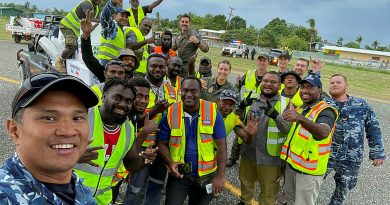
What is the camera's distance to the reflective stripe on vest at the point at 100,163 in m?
2.33

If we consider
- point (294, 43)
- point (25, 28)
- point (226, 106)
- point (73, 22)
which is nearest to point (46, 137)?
point (226, 106)

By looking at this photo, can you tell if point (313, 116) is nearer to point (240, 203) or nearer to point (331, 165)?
point (331, 165)

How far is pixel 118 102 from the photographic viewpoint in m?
2.55

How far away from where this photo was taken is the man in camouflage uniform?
4.13 meters

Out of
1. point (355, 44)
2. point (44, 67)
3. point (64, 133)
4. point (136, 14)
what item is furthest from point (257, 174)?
point (355, 44)

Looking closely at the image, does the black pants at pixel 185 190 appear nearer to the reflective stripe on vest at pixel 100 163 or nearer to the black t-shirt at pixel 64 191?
the reflective stripe on vest at pixel 100 163

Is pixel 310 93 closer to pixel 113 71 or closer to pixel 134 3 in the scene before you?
pixel 113 71

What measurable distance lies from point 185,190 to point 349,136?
2319mm

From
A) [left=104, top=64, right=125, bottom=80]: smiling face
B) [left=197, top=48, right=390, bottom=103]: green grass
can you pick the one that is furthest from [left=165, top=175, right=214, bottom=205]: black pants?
[left=197, top=48, right=390, bottom=103]: green grass

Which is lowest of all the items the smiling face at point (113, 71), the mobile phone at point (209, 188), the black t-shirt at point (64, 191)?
the mobile phone at point (209, 188)

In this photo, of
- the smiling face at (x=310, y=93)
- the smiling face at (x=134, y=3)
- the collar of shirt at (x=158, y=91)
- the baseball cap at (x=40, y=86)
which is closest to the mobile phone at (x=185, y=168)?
the collar of shirt at (x=158, y=91)

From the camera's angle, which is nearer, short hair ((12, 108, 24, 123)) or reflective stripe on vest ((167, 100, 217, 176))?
short hair ((12, 108, 24, 123))

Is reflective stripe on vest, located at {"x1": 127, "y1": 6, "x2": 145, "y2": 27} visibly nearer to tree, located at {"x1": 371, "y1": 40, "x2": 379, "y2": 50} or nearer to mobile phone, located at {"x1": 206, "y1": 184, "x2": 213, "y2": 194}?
mobile phone, located at {"x1": 206, "y1": 184, "x2": 213, "y2": 194}

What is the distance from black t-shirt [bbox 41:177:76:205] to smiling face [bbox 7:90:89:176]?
49mm
